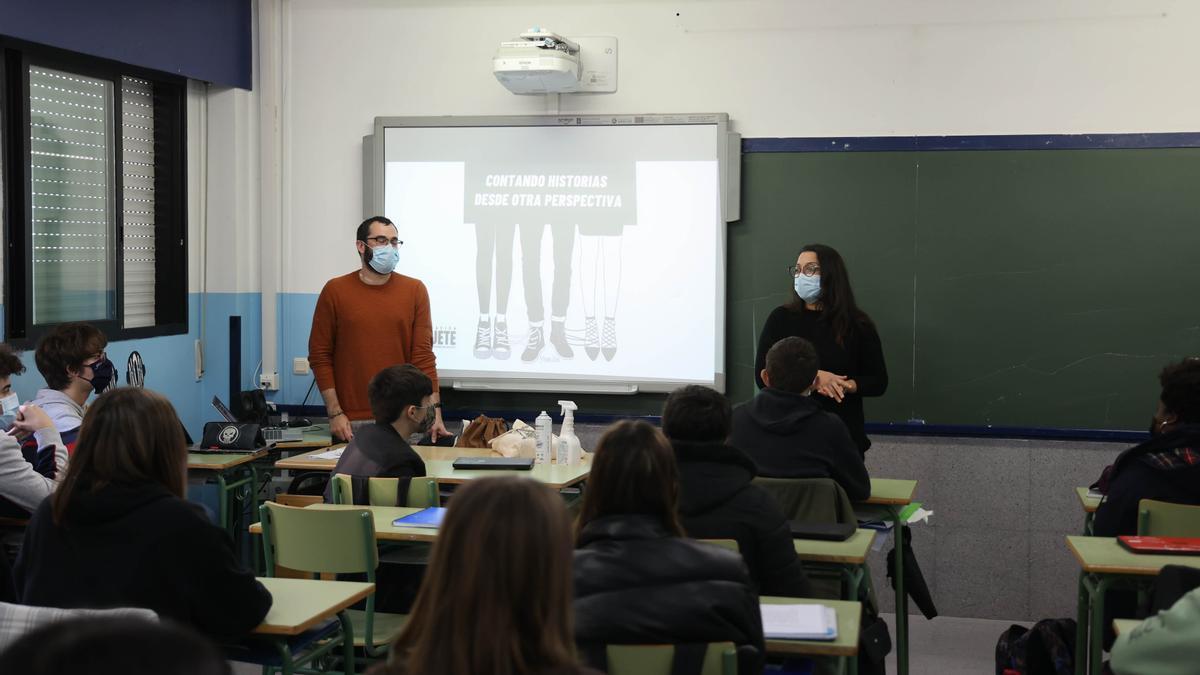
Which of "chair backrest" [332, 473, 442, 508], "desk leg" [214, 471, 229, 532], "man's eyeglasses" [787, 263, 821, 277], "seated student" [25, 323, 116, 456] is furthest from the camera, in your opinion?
"desk leg" [214, 471, 229, 532]

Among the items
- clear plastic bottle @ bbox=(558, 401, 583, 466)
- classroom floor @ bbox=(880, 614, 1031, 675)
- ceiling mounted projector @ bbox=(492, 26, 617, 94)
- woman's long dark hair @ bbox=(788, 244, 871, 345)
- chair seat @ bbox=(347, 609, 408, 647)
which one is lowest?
classroom floor @ bbox=(880, 614, 1031, 675)

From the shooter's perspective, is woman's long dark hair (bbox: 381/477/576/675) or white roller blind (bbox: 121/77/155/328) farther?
white roller blind (bbox: 121/77/155/328)

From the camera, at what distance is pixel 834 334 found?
5137 millimetres

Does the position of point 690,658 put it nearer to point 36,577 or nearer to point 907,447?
point 36,577

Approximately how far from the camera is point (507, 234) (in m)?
6.34

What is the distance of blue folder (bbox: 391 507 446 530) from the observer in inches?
145

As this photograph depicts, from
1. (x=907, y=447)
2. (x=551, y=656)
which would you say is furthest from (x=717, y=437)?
(x=907, y=447)

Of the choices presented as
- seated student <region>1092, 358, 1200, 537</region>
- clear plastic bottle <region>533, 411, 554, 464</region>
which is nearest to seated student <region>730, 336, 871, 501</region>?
seated student <region>1092, 358, 1200, 537</region>

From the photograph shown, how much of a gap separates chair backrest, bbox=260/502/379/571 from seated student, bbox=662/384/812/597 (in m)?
1.00

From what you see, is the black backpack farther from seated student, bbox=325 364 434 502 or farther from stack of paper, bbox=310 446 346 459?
stack of paper, bbox=310 446 346 459

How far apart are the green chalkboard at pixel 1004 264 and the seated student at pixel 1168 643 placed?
3583mm

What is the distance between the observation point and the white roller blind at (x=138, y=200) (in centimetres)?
616

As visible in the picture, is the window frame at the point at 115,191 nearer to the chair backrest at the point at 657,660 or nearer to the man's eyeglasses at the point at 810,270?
the man's eyeglasses at the point at 810,270

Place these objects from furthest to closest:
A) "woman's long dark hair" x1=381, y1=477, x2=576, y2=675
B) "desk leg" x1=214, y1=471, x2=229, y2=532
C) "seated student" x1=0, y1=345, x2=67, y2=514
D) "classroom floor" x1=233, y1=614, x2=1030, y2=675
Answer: "desk leg" x1=214, y1=471, x2=229, y2=532
"classroom floor" x1=233, y1=614, x2=1030, y2=675
"seated student" x1=0, y1=345, x2=67, y2=514
"woman's long dark hair" x1=381, y1=477, x2=576, y2=675
